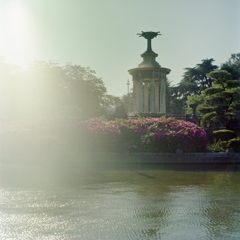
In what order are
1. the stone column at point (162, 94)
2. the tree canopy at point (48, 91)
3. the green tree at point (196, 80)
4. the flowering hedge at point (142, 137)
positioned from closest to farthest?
1. the flowering hedge at point (142, 137)
2. the stone column at point (162, 94)
3. the tree canopy at point (48, 91)
4. the green tree at point (196, 80)

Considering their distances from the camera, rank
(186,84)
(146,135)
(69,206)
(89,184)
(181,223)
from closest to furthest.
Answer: (181,223), (69,206), (89,184), (146,135), (186,84)

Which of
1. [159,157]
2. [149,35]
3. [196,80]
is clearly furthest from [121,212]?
[196,80]

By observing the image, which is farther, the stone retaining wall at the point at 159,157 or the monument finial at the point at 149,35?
the monument finial at the point at 149,35

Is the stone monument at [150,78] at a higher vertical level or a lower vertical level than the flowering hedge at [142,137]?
higher

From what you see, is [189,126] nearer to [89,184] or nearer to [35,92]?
[89,184]

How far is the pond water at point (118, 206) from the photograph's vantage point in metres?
5.82

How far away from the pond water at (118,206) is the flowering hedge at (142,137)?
5417 mm

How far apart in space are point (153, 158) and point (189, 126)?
3342 millimetres

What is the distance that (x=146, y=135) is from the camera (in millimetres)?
18797

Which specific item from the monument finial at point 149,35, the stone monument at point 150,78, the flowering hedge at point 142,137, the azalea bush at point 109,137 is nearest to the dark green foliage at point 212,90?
the azalea bush at point 109,137

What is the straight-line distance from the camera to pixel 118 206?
775 cm

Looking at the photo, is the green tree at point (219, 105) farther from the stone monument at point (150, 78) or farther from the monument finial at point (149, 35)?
the monument finial at point (149, 35)

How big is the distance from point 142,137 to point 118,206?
36.6 feet

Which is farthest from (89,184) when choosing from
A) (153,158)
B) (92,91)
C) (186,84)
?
(186,84)
